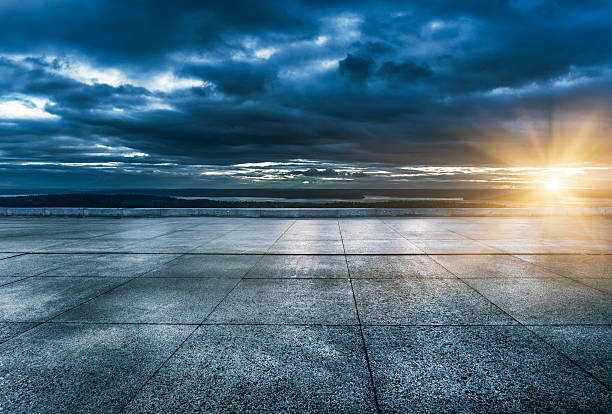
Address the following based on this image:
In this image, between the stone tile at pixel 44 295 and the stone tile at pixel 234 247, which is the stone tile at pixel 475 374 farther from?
the stone tile at pixel 234 247

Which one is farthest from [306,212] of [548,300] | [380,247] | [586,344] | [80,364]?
[80,364]

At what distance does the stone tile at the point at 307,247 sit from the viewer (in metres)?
9.27

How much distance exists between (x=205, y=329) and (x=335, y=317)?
1.70 meters

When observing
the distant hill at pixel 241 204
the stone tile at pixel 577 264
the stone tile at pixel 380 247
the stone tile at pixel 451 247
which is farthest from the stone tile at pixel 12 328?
the distant hill at pixel 241 204

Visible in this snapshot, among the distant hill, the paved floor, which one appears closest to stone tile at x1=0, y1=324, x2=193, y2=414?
the paved floor

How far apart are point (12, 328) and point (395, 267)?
644 cm

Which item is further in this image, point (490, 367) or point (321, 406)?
point (490, 367)

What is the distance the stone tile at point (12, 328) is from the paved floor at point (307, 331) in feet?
0.09

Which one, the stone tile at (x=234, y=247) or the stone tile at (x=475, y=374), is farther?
the stone tile at (x=234, y=247)

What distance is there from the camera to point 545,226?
13906mm

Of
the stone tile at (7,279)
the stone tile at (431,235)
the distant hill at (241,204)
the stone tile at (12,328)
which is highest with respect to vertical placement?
the stone tile at (12,328)

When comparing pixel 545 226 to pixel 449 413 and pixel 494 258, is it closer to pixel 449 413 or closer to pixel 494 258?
pixel 494 258

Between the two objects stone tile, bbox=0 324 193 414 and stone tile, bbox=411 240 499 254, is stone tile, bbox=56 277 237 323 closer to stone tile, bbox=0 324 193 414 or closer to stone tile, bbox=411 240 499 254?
stone tile, bbox=0 324 193 414

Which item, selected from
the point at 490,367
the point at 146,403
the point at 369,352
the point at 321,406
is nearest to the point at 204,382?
the point at 146,403
